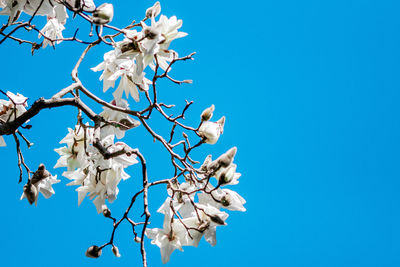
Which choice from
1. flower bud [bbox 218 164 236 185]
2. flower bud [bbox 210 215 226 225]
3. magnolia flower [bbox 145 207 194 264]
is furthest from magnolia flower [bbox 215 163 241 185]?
magnolia flower [bbox 145 207 194 264]

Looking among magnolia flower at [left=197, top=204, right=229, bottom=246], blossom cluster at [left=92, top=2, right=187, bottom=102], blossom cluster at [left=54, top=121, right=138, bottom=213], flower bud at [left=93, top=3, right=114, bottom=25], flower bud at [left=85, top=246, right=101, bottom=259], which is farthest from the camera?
blossom cluster at [left=54, top=121, right=138, bottom=213]

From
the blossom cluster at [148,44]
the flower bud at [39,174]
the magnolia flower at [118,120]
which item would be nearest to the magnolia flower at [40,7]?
the blossom cluster at [148,44]

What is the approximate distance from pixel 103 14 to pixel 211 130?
0.51m

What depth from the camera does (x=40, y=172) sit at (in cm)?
164

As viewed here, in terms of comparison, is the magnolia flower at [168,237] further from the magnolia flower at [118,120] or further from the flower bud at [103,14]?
the flower bud at [103,14]

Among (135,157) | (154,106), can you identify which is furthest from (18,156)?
(154,106)

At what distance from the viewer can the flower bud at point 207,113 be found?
58.7 inches

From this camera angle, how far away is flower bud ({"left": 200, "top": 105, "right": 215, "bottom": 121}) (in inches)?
58.7

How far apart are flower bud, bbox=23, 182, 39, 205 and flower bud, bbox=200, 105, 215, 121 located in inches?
26.9

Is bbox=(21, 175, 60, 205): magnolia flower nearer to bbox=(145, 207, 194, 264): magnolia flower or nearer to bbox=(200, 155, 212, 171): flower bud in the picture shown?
bbox=(145, 207, 194, 264): magnolia flower

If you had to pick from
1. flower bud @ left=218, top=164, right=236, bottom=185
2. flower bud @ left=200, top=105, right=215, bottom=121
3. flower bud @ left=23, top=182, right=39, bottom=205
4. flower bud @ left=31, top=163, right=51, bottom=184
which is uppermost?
flower bud @ left=200, top=105, right=215, bottom=121

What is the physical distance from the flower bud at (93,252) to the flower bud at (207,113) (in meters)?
0.61

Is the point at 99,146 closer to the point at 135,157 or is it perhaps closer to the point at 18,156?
the point at 135,157

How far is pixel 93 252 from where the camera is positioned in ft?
5.12
